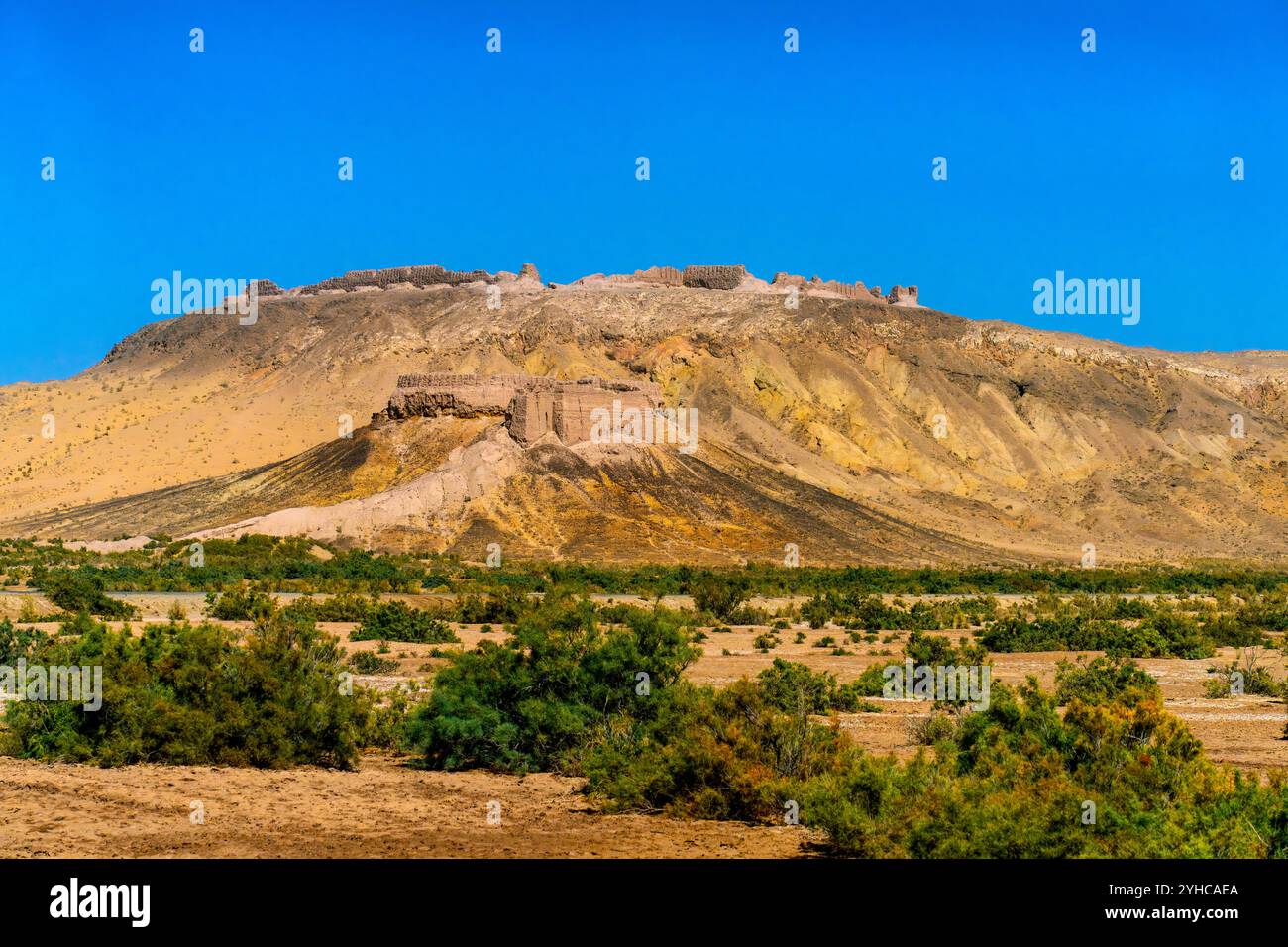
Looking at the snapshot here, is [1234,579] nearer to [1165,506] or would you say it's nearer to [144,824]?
[1165,506]

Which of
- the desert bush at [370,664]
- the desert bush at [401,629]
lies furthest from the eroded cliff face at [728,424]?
the desert bush at [370,664]

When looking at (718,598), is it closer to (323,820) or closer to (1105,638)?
(1105,638)

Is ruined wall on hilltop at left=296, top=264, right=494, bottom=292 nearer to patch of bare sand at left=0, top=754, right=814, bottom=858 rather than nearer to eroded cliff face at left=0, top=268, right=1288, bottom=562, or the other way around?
eroded cliff face at left=0, top=268, right=1288, bottom=562

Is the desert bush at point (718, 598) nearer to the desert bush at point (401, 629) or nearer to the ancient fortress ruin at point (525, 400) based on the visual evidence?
the desert bush at point (401, 629)

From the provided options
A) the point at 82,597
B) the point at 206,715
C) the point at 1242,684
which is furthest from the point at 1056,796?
the point at 82,597

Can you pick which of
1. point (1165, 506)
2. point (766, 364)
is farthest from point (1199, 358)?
point (766, 364)

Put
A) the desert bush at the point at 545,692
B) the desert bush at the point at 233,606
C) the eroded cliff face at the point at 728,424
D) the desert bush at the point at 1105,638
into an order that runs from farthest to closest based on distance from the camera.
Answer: the eroded cliff face at the point at 728,424
the desert bush at the point at 233,606
the desert bush at the point at 1105,638
the desert bush at the point at 545,692

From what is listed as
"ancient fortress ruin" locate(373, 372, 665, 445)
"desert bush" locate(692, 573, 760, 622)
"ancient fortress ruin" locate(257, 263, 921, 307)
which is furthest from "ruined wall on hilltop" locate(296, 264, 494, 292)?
"desert bush" locate(692, 573, 760, 622)
